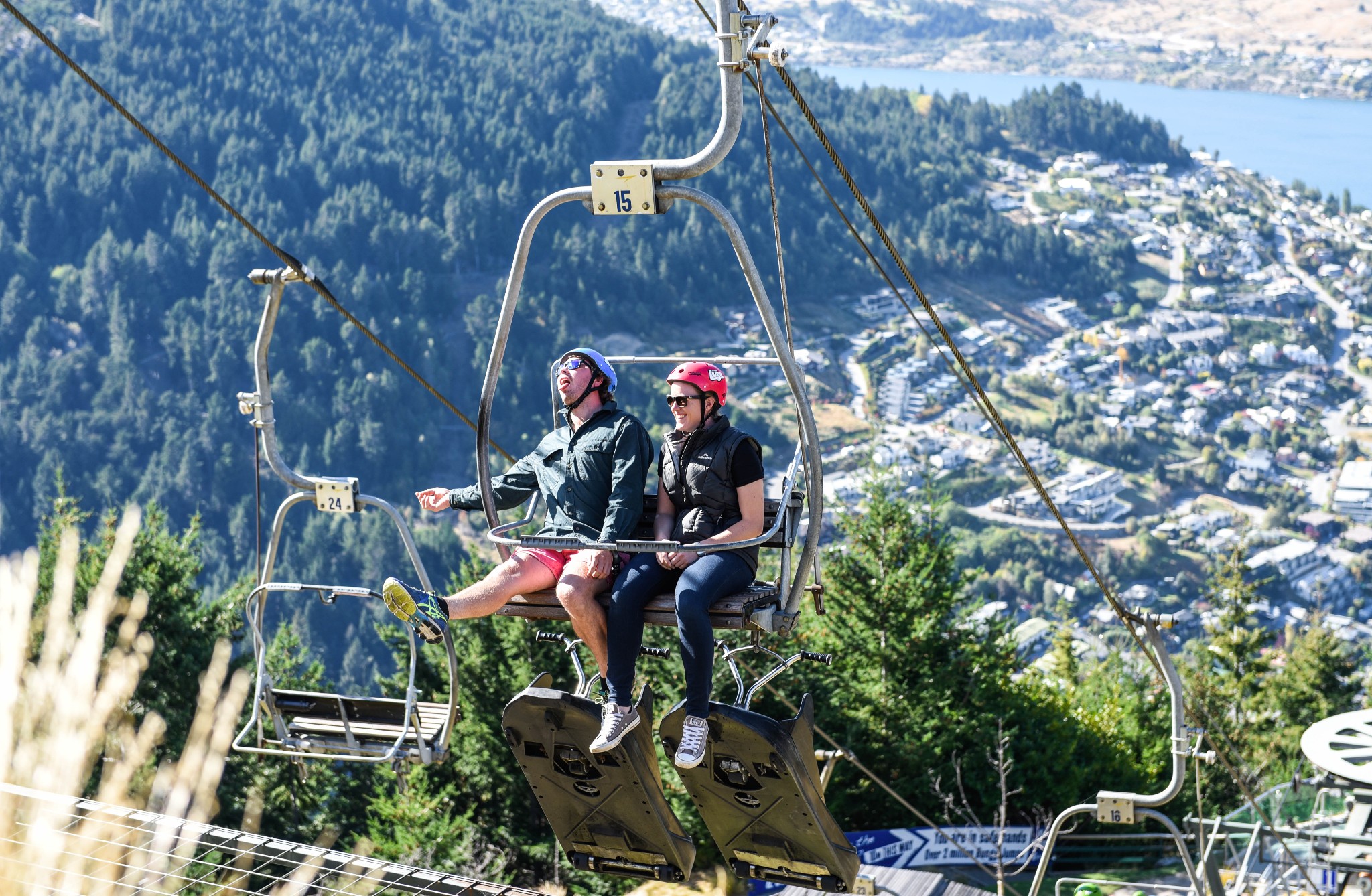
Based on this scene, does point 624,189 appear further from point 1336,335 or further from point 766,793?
point 1336,335

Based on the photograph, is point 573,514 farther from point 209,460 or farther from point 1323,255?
point 1323,255

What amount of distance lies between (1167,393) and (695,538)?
141m

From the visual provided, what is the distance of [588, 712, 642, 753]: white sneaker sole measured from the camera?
6121 millimetres

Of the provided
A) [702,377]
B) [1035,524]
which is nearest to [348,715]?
[702,377]

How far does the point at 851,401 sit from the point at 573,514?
126 m

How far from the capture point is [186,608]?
81.9 ft

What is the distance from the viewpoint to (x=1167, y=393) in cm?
14025

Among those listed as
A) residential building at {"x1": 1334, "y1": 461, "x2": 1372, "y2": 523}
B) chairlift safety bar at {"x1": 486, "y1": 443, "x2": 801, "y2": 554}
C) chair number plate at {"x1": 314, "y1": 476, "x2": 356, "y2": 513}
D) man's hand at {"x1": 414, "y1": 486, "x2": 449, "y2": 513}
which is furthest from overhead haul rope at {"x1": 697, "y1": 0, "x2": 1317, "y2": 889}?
residential building at {"x1": 1334, "y1": 461, "x2": 1372, "y2": 523}

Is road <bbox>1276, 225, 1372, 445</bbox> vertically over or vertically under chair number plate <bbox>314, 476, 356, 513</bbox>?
under

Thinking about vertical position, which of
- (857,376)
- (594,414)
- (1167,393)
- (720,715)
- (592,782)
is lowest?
(857,376)

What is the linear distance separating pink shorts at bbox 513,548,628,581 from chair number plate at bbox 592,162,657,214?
142 cm

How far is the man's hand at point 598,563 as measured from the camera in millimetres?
6074

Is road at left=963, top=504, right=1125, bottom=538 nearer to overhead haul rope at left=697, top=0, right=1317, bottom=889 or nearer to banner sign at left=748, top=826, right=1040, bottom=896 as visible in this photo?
banner sign at left=748, top=826, right=1040, bottom=896

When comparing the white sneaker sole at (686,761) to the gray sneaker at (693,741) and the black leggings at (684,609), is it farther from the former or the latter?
the black leggings at (684,609)
